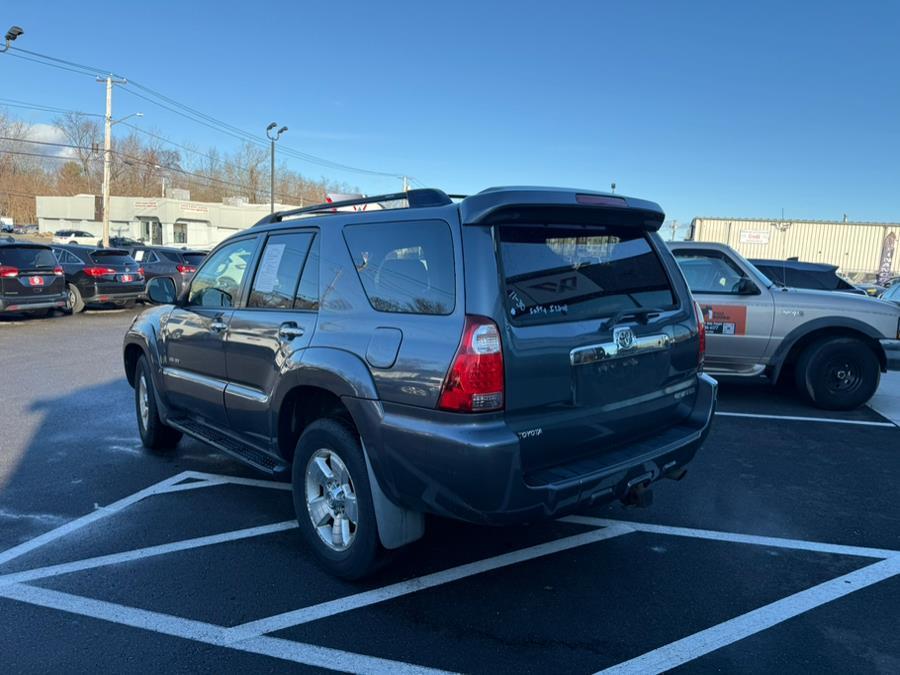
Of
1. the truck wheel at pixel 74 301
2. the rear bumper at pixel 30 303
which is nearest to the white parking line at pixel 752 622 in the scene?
the rear bumper at pixel 30 303

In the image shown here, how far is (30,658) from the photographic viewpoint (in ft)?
9.11

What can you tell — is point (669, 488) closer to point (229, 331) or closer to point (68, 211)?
point (229, 331)

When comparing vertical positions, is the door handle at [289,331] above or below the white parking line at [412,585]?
above

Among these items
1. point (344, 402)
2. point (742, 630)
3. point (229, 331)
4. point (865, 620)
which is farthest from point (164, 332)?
point (865, 620)

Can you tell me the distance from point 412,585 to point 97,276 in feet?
53.2

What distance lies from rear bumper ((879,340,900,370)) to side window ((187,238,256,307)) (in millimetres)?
6818

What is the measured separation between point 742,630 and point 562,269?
187cm

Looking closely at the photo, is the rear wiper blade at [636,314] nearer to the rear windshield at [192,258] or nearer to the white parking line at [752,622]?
the white parking line at [752,622]

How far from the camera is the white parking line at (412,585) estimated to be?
3.06 m

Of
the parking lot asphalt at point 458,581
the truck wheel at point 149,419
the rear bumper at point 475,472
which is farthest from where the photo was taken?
the truck wheel at point 149,419

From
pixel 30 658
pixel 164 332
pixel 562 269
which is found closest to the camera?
pixel 30 658

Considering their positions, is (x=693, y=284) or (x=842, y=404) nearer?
(x=842, y=404)

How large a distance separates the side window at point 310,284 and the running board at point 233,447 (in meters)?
1.00

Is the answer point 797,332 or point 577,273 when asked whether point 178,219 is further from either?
point 577,273
